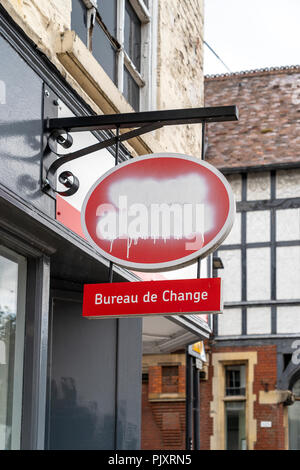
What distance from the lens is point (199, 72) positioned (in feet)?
32.9

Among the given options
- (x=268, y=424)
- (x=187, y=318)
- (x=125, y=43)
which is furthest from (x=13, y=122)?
(x=268, y=424)

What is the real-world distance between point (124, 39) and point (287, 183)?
12593 millimetres

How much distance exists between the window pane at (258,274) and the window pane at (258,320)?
0.27 m

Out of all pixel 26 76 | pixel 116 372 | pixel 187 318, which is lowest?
pixel 116 372

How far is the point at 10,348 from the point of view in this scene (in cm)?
549

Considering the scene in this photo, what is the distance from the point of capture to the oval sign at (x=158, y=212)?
515 cm

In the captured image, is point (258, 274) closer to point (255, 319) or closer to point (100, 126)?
point (255, 319)

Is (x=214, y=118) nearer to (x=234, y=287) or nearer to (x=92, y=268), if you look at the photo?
(x=92, y=268)

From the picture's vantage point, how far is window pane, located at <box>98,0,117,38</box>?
24.2ft

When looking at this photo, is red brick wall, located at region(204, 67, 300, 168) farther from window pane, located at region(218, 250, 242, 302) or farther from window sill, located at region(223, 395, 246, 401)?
window sill, located at region(223, 395, 246, 401)

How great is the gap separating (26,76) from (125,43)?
2.72 metres

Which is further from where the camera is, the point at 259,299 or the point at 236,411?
the point at 259,299

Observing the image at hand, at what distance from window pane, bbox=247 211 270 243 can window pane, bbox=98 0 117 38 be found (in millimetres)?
12531

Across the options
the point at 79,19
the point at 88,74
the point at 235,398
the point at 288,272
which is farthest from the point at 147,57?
the point at 235,398
